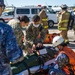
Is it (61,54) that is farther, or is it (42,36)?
(42,36)

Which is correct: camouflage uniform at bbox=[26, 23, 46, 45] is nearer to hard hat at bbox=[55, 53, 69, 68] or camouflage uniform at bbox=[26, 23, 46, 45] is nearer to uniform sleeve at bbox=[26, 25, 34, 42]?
uniform sleeve at bbox=[26, 25, 34, 42]

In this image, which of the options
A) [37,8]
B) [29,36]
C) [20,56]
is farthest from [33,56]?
[37,8]

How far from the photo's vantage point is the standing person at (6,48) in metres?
2.40

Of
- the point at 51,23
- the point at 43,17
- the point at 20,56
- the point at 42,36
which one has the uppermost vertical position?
the point at 20,56

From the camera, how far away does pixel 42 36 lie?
7.20 meters

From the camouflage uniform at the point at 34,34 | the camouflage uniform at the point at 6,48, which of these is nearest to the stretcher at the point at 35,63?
the camouflage uniform at the point at 34,34

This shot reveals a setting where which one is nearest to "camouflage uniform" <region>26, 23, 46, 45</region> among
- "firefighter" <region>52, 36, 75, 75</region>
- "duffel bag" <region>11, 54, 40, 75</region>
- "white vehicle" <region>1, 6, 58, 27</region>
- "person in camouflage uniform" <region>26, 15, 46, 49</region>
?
"person in camouflage uniform" <region>26, 15, 46, 49</region>

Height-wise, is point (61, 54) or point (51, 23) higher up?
point (61, 54)

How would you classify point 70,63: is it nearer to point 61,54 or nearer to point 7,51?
point 61,54

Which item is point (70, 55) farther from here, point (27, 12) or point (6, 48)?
point (27, 12)

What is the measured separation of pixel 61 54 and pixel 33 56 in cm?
55

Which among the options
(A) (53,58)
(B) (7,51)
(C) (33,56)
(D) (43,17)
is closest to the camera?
(B) (7,51)

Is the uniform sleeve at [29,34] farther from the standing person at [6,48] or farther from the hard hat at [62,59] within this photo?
the standing person at [6,48]

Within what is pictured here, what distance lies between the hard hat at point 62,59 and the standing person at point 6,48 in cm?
278
